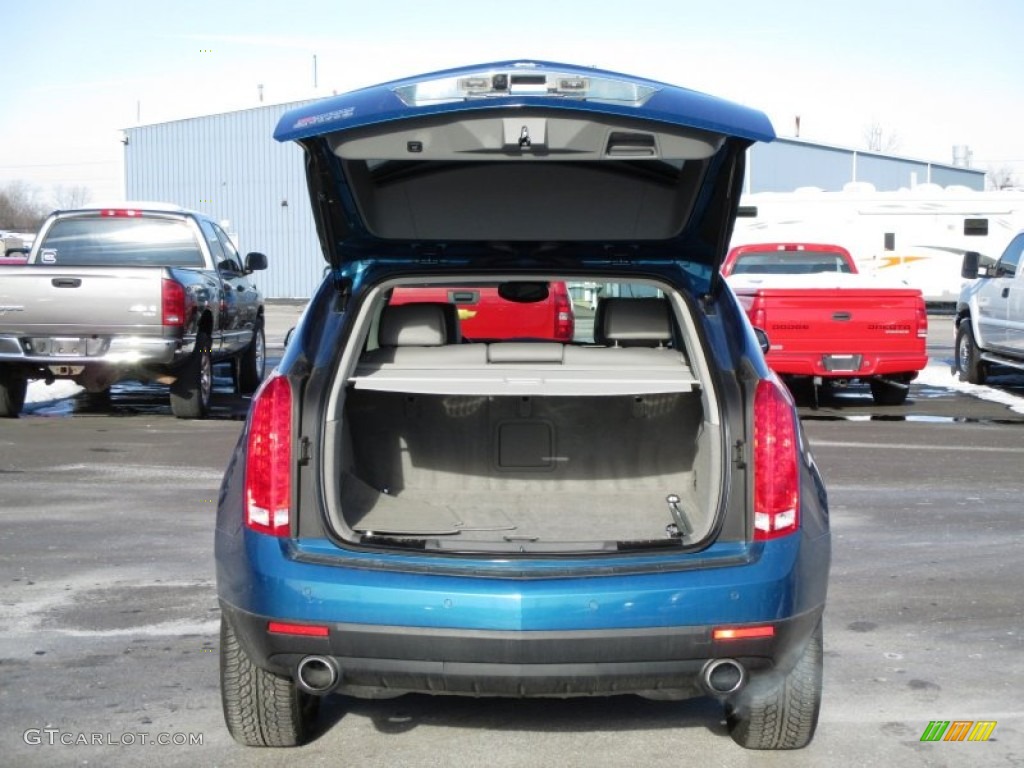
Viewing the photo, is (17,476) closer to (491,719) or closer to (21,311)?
(21,311)

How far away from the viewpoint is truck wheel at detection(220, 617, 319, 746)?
4434mm

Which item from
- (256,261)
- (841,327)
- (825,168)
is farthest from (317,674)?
(825,168)

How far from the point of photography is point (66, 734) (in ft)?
15.6

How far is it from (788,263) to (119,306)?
796cm

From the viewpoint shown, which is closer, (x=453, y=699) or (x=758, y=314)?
(x=453, y=699)

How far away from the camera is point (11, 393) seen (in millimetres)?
13438

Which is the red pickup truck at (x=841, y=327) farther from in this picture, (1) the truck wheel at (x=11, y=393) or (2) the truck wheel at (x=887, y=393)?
(1) the truck wheel at (x=11, y=393)

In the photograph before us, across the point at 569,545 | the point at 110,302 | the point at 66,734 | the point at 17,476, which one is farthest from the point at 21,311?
the point at 569,545

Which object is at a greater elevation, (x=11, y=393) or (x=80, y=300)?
(x=80, y=300)

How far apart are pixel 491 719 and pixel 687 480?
1260mm

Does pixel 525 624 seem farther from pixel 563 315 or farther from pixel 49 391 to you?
pixel 49 391

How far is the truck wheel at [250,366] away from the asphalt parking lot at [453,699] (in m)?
5.56

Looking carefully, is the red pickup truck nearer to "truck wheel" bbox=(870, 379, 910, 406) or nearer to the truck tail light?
the truck tail light

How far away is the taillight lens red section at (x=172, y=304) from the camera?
40.9ft
